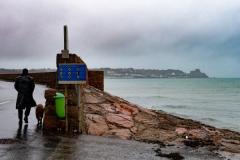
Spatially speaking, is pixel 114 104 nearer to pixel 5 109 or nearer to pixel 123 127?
pixel 123 127

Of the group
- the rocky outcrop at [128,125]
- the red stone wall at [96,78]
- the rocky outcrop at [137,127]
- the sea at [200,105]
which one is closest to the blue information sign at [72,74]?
the rocky outcrop at [128,125]

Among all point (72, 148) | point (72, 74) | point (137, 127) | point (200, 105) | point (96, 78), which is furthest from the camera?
point (200, 105)

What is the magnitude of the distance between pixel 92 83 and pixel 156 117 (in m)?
8.05

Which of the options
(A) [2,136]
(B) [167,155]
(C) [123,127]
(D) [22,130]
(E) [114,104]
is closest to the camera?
(B) [167,155]

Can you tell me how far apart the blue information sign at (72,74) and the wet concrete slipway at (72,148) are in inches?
62.3

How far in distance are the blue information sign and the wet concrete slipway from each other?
158cm

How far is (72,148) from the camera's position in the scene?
1138 cm

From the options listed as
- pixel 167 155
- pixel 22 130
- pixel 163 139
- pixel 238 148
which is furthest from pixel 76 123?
pixel 238 148

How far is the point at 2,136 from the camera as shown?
1270 cm

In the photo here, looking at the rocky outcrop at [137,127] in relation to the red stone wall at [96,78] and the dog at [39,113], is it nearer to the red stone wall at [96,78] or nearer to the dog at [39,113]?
the dog at [39,113]

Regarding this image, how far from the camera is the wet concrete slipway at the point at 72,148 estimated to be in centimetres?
1048

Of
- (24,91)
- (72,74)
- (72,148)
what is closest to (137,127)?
(72,74)

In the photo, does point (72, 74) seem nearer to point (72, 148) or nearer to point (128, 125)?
point (72, 148)

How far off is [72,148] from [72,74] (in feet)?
9.15
